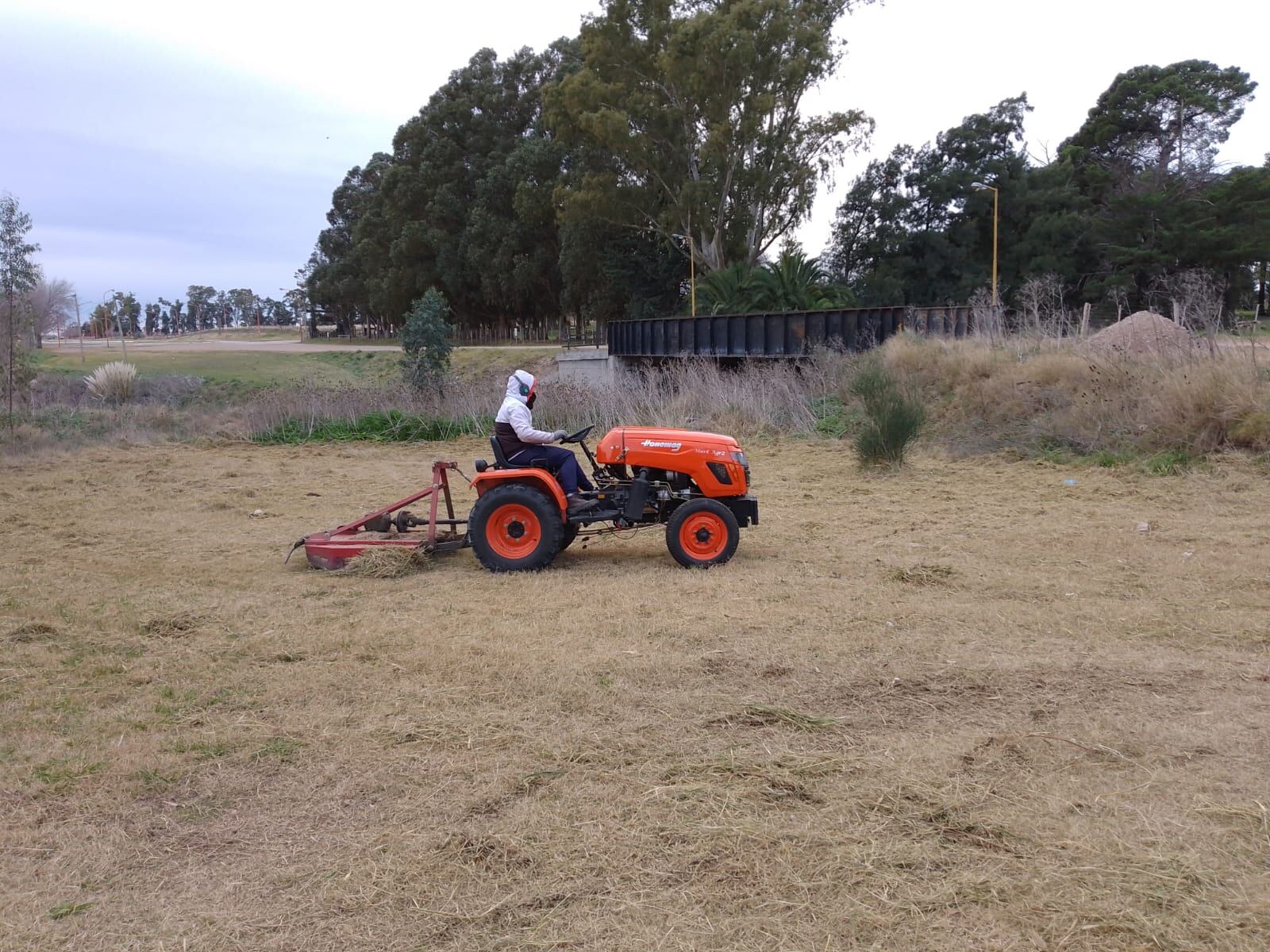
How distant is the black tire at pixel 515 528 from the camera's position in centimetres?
752

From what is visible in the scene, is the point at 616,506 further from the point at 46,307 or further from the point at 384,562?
the point at 46,307

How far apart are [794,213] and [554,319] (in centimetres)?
1908

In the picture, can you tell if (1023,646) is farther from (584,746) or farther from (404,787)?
(404,787)

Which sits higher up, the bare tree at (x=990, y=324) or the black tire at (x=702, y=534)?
the bare tree at (x=990, y=324)

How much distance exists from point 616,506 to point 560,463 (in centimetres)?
54

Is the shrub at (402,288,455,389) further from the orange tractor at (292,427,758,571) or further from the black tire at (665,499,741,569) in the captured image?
the black tire at (665,499,741,569)

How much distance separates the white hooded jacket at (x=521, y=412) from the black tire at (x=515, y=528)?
0.38 metres

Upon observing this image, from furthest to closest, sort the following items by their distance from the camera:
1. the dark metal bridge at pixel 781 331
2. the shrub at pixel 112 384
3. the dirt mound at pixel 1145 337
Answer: the shrub at pixel 112 384, the dark metal bridge at pixel 781 331, the dirt mound at pixel 1145 337

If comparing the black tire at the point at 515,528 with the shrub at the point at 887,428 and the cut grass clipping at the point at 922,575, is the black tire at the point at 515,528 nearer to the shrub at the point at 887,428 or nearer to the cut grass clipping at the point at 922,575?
the cut grass clipping at the point at 922,575

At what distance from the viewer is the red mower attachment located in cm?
779

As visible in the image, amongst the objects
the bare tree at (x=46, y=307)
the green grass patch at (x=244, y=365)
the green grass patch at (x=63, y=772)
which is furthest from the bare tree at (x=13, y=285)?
the green grass patch at (x=63, y=772)

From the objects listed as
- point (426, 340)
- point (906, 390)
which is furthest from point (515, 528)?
point (426, 340)

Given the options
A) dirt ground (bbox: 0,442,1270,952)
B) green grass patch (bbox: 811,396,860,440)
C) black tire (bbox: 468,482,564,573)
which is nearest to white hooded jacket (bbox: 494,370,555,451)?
black tire (bbox: 468,482,564,573)

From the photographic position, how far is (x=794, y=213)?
3969 centimetres
